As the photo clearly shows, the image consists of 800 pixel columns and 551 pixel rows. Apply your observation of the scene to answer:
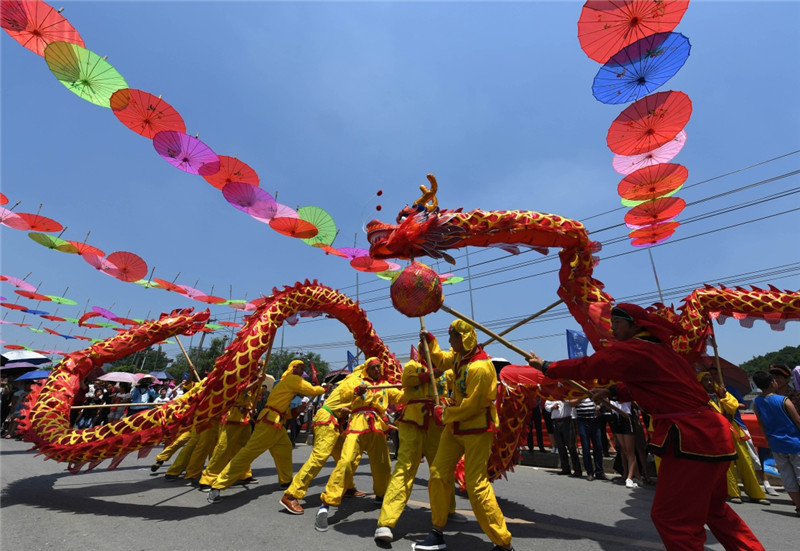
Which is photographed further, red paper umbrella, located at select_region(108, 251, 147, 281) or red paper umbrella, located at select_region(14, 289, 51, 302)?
red paper umbrella, located at select_region(14, 289, 51, 302)

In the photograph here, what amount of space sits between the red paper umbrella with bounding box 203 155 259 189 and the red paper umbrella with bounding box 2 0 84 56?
2.16 m

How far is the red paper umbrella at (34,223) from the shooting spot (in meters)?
8.59

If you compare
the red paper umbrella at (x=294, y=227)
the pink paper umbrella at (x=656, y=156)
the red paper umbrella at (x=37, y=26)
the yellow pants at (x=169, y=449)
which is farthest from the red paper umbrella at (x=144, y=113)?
the pink paper umbrella at (x=656, y=156)

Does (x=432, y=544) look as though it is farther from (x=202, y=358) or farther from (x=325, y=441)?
(x=202, y=358)

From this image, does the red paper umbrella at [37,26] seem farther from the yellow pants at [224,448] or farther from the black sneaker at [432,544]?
the black sneaker at [432,544]

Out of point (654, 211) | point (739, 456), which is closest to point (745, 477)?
point (739, 456)

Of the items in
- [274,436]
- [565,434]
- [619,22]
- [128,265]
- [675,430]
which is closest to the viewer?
[675,430]

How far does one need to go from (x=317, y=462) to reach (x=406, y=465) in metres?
1.12

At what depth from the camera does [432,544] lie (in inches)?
130

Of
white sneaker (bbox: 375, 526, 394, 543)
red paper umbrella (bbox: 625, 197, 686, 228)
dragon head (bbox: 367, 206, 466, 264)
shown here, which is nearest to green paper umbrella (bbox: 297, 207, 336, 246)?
dragon head (bbox: 367, 206, 466, 264)

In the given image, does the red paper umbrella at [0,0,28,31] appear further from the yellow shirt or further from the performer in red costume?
the performer in red costume

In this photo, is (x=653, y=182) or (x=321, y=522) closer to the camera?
(x=321, y=522)

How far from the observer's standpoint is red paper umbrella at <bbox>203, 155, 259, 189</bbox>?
662cm

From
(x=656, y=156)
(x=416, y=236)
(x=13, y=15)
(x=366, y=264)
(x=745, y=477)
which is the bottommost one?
(x=745, y=477)
